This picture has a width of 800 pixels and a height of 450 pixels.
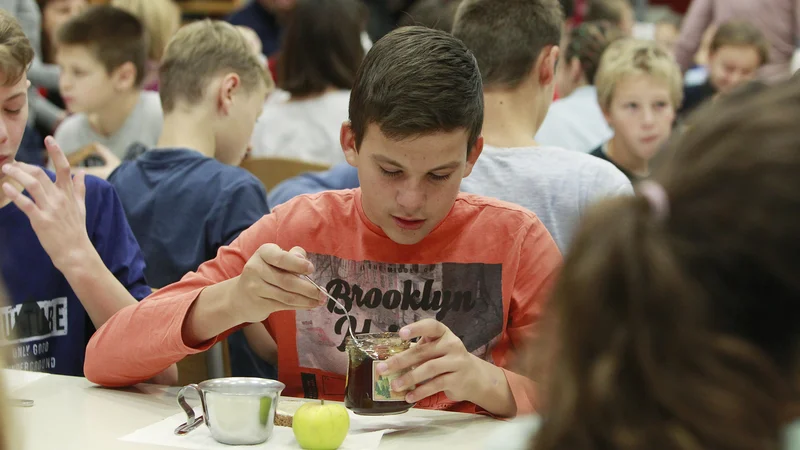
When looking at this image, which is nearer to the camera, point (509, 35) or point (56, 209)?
point (56, 209)

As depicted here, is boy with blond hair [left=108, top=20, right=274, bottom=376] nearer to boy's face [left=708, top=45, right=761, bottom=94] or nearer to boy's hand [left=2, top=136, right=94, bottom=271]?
boy's hand [left=2, top=136, right=94, bottom=271]

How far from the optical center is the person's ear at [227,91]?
298 centimetres

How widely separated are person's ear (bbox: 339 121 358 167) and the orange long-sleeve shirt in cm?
12

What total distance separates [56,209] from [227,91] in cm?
108

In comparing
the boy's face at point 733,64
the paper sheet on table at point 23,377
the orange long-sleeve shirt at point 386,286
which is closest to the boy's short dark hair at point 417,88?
the orange long-sleeve shirt at point 386,286

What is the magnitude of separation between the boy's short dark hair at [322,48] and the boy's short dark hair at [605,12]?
190 cm

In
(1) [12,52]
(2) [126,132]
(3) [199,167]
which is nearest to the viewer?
(1) [12,52]

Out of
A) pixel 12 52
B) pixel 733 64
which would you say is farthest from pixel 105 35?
pixel 733 64

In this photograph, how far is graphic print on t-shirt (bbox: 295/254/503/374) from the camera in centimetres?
195

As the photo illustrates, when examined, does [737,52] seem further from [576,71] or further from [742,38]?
[576,71]

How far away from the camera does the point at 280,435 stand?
1.67 metres

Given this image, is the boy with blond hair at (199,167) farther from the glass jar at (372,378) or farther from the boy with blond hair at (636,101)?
the boy with blond hair at (636,101)

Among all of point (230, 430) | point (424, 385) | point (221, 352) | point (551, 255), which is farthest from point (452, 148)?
point (221, 352)

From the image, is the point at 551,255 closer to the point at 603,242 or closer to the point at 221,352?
the point at 221,352
